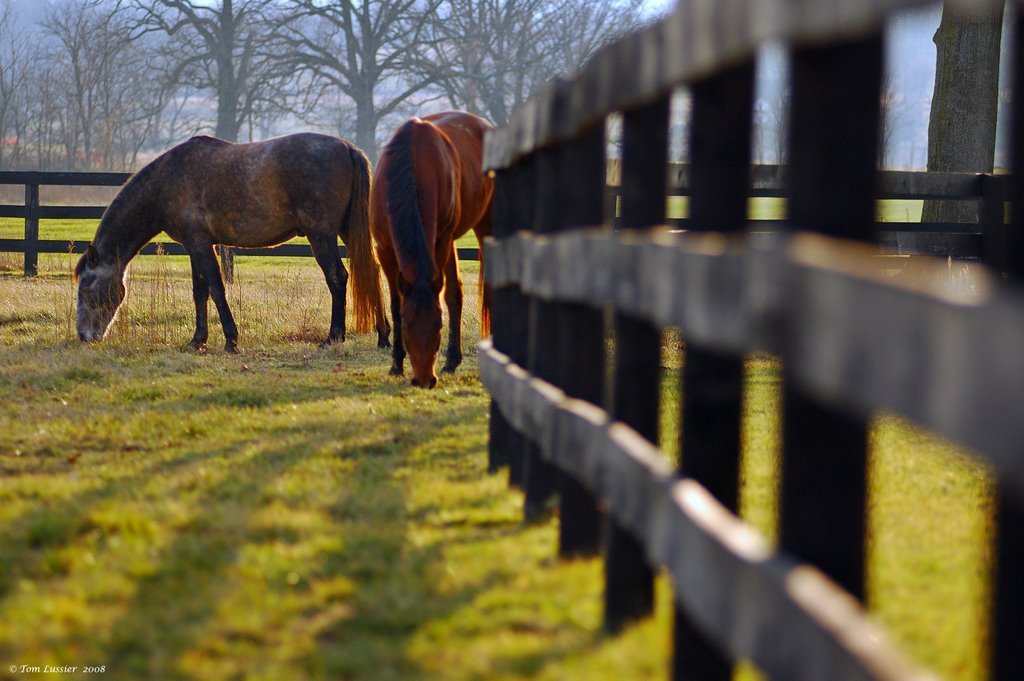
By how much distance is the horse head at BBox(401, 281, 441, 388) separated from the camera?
6379 mm

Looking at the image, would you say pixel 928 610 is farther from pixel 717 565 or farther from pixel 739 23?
pixel 739 23

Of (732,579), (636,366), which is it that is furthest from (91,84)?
(732,579)

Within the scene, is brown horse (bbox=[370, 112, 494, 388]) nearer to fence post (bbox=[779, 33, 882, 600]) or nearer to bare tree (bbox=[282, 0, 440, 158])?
fence post (bbox=[779, 33, 882, 600])

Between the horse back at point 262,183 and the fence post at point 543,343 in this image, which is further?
the horse back at point 262,183

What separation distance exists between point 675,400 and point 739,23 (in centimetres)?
498

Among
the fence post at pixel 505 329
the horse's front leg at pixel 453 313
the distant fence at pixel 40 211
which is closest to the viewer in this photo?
the fence post at pixel 505 329

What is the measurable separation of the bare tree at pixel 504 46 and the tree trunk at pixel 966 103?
93.2ft

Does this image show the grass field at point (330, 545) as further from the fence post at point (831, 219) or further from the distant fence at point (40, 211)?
the distant fence at point (40, 211)

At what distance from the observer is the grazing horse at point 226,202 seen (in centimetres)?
968

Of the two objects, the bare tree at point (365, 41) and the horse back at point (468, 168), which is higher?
the bare tree at point (365, 41)

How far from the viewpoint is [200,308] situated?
30.7 feet

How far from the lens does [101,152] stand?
42625 millimetres

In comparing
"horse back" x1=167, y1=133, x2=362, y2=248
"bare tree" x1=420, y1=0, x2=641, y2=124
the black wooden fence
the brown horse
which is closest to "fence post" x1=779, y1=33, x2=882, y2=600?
the black wooden fence

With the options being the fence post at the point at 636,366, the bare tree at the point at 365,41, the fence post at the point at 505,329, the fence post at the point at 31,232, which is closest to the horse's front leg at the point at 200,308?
the fence post at the point at 505,329
